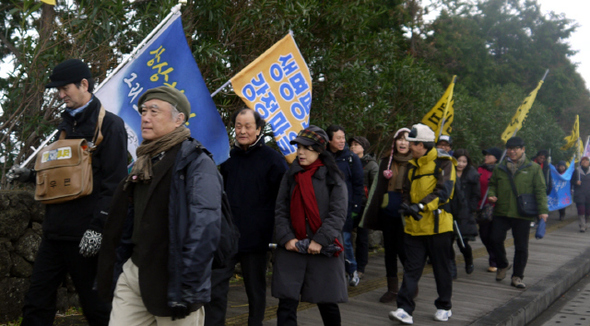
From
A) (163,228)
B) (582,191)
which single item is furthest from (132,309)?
(582,191)

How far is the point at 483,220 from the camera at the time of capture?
8875mm

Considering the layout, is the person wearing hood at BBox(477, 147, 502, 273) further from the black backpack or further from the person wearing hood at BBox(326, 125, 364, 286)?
the black backpack

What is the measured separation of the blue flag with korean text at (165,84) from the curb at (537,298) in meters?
3.09

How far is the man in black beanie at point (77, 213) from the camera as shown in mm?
3836

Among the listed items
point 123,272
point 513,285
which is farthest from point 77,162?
point 513,285

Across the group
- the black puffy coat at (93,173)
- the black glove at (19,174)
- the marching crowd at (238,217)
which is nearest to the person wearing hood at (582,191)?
the marching crowd at (238,217)

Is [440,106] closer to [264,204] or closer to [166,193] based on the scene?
[264,204]

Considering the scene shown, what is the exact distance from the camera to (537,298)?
7.38 metres

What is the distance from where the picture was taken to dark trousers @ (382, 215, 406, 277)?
714cm

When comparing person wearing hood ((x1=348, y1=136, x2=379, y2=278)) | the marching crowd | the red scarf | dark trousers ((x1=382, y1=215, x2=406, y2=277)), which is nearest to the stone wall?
the marching crowd

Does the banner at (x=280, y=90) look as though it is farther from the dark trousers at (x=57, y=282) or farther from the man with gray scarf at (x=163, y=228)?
the man with gray scarf at (x=163, y=228)

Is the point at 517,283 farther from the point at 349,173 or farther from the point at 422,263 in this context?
the point at 349,173

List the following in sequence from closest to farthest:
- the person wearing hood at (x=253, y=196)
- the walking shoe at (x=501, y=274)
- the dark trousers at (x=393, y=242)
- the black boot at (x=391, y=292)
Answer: the person wearing hood at (x=253, y=196)
the black boot at (x=391, y=292)
the dark trousers at (x=393, y=242)
the walking shoe at (x=501, y=274)

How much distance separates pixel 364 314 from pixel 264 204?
2.04 m
